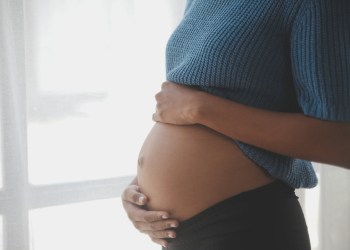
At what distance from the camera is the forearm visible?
1.94 feet

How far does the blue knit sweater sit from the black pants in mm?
49

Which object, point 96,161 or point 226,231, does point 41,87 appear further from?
point 226,231

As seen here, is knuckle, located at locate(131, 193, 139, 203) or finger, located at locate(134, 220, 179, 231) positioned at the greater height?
knuckle, located at locate(131, 193, 139, 203)

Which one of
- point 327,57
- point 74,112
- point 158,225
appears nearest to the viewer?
point 327,57

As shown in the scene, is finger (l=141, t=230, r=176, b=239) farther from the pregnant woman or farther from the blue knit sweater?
the blue knit sweater

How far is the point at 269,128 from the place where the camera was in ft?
2.01

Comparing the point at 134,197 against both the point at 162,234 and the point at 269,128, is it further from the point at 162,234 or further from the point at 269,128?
the point at 269,128

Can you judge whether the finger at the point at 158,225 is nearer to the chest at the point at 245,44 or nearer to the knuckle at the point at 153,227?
the knuckle at the point at 153,227

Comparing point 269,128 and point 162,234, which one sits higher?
point 269,128

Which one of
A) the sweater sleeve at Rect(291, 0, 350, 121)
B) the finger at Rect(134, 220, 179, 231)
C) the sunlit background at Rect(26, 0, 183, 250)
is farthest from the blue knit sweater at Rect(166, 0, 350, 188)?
the sunlit background at Rect(26, 0, 183, 250)

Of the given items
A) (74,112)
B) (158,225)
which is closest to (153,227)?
(158,225)

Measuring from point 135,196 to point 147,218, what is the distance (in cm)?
8

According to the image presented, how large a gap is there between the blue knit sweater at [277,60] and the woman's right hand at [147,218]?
21 centimetres

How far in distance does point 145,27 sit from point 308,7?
798mm
